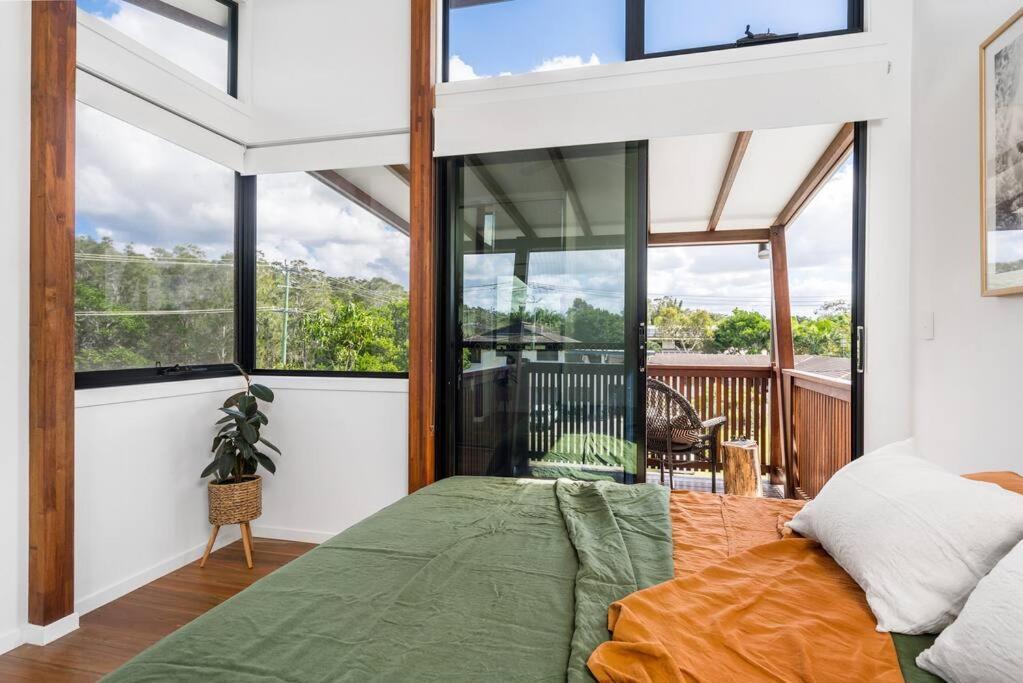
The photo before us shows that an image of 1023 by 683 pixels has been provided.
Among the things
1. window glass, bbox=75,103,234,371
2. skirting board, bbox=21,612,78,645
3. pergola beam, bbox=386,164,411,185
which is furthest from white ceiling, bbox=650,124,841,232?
skirting board, bbox=21,612,78,645

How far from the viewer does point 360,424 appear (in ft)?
10.0

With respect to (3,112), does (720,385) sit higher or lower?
lower

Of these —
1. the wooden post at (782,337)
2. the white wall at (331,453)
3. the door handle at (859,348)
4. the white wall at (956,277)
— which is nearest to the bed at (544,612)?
the white wall at (956,277)

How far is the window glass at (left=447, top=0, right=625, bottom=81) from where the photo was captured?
279 centimetres

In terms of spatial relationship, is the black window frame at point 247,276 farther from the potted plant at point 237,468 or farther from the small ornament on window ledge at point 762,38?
the small ornament on window ledge at point 762,38

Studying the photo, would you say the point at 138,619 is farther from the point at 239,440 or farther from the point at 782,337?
the point at 782,337

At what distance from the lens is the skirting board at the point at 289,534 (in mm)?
3104

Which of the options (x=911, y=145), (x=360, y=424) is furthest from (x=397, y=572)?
(x=911, y=145)

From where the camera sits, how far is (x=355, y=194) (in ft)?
10.4

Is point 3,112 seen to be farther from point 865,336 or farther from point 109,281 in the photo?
point 865,336

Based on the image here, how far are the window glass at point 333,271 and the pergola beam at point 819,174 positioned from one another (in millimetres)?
2472

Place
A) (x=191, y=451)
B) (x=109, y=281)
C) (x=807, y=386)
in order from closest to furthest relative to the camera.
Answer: (x=109, y=281), (x=191, y=451), (x=807, y=386)

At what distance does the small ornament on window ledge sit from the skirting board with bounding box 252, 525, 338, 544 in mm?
3383

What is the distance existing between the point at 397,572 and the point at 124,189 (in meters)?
2.39
